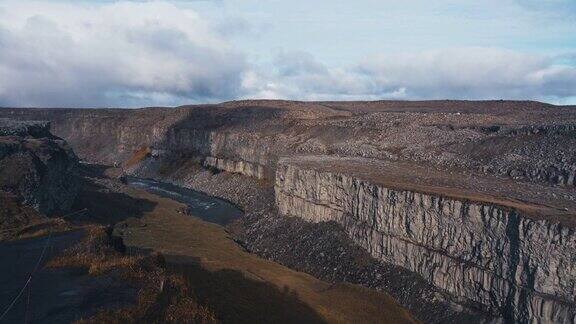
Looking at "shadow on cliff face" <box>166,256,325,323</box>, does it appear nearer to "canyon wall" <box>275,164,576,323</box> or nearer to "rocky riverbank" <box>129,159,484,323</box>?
"rocky riverbank" <box>129,159,484,323</box>

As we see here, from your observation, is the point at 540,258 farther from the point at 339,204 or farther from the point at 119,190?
the point at 119,190

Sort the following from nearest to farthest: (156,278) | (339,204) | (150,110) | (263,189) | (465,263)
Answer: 1. (156,278)
2. (465,263)
3. (339,204)
4. (263,189)
5. (150,110)

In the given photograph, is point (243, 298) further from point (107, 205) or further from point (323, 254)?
point (107, 205)

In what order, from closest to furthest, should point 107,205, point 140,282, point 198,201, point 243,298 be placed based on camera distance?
point 140,282
point 243,298
point 107,205
point 198,201

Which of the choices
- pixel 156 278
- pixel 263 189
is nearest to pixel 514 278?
pixel 156 278

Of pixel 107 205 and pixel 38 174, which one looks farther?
pixel 107 205

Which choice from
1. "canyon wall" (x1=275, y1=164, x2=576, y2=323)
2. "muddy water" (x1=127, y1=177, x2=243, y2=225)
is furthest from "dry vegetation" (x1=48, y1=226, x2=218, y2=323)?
"muddy water" (x1=127, y1=177, x2=243, y2=225)

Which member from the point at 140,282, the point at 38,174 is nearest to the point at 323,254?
the point at 140,282
